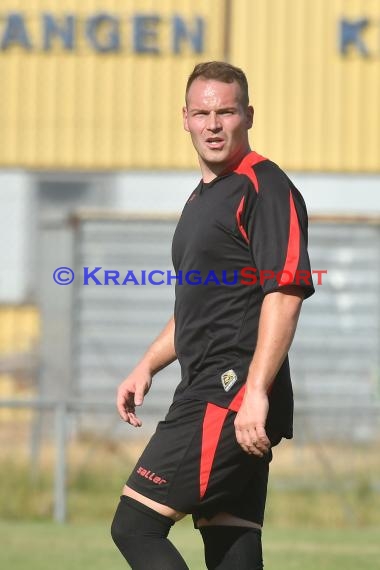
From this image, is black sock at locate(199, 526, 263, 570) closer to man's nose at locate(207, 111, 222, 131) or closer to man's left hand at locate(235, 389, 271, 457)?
man's left hand at locate(235, 389, 271, 457)

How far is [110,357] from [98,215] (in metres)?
1.46

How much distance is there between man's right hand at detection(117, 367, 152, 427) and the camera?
467cm

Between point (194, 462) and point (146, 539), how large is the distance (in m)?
0.29

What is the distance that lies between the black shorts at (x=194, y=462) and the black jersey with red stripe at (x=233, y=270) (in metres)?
0.06

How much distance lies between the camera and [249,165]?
426cm

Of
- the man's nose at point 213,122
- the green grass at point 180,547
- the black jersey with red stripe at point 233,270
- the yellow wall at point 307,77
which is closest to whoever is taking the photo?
the black jersey with red stripe at point 233,270

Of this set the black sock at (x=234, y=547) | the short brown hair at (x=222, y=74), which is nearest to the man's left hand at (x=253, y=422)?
the black sock at (x=234, y=547)

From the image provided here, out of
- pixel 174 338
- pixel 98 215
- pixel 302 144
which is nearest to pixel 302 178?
pixel 302 144

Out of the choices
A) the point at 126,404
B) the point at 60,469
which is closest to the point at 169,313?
the point at 60,469

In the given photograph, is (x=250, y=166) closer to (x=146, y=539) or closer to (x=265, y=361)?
(x=265, y=361)

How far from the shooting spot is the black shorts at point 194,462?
4.18m

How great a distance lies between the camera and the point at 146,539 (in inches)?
167

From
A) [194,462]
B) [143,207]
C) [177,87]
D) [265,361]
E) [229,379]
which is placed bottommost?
[143,207]

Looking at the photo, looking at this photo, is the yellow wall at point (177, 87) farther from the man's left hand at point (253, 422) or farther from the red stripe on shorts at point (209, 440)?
the man's left hand at point (253, 422)
